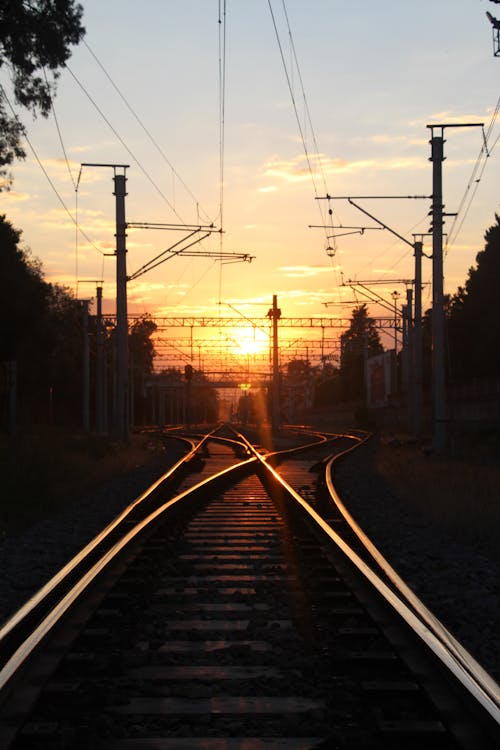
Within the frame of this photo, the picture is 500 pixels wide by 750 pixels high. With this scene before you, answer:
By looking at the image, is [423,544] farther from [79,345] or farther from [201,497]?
[79,345]

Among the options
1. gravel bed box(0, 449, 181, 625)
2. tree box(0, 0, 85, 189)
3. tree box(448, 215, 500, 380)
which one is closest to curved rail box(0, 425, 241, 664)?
gravel bed box(0, 449, 181, 625)

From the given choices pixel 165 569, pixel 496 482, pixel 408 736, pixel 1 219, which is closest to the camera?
pixel 408 736

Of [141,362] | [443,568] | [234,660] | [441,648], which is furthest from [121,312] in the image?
[141,362]

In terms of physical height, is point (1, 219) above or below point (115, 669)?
above

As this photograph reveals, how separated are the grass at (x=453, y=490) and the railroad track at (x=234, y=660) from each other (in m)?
2.86

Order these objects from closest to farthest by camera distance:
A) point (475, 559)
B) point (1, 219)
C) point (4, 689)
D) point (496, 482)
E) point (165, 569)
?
point (4, 689) → point (165, 569) → point (475, 559) → point (496, 482) → point (1, 219)

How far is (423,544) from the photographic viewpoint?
12133 millimetres

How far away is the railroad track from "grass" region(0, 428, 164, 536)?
5.02 meters

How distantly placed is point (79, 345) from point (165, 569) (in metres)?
96.3

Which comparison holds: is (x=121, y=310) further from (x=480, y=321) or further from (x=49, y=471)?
(x=480, y=321)

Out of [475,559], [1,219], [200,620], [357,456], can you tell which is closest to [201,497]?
[475,559]

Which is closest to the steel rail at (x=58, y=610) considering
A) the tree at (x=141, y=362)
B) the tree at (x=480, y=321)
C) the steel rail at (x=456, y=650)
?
the steel rail at (x=456, y=650)

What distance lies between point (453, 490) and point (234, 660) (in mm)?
11875

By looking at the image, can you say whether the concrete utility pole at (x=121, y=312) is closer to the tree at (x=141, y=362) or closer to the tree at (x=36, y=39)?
the tree at (x=36, y=39)
